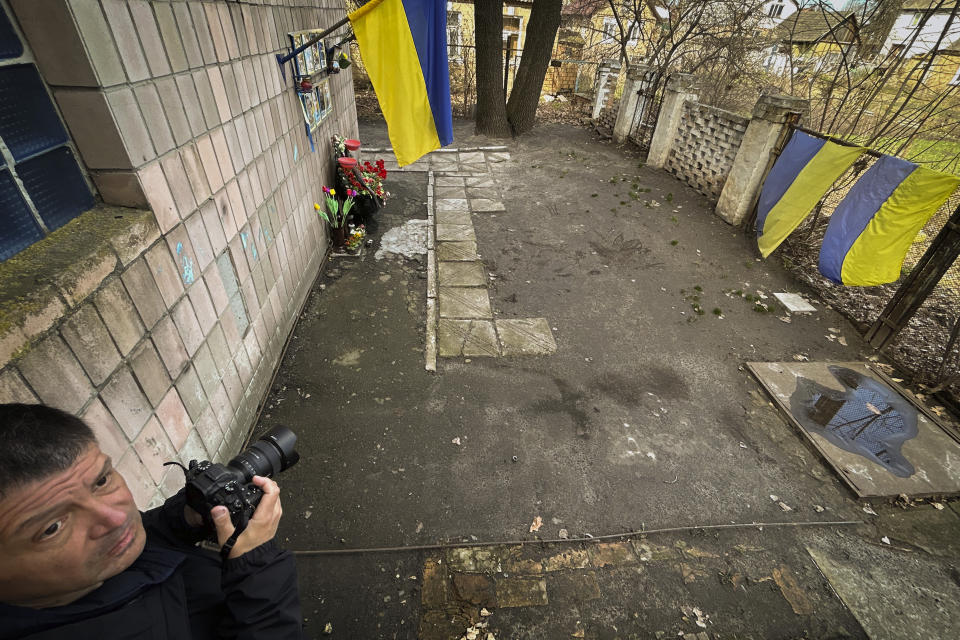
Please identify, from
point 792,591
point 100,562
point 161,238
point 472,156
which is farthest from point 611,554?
point 472,156

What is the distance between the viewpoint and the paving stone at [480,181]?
8.20 metres

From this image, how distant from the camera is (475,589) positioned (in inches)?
99.4

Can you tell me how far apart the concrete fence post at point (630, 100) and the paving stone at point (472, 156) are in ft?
11.1

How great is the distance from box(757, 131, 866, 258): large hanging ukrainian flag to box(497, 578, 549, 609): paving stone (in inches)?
203

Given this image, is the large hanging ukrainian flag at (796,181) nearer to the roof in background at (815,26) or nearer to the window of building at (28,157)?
the roof in background at (815,26)

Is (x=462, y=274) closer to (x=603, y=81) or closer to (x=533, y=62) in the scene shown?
(x=533, y=62)

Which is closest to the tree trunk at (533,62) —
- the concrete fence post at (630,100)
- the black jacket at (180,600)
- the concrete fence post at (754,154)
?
the concrete fence post at (630,100)

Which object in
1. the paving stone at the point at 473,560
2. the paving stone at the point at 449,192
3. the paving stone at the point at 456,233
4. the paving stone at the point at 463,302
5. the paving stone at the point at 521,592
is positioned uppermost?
the paving stone at the point at 449,192

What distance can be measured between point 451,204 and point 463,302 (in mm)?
3008

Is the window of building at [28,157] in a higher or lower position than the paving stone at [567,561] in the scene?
higher

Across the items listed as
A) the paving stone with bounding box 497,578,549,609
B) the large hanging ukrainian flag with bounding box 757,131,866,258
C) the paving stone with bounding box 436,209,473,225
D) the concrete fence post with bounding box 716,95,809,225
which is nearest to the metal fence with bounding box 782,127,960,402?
the large hanging ukrainian flag with bounding box 757,131,866,258

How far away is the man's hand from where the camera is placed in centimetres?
130

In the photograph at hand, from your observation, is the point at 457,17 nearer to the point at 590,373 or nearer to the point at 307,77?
the point at 307,77

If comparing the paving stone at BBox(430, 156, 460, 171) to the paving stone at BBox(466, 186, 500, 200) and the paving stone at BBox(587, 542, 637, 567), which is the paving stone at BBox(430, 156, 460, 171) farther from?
the paving stone at BBox(587, 542, 637, 567)
